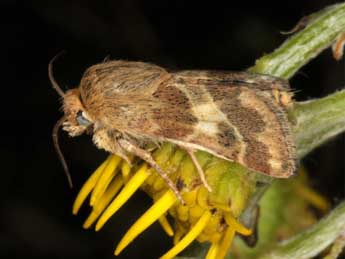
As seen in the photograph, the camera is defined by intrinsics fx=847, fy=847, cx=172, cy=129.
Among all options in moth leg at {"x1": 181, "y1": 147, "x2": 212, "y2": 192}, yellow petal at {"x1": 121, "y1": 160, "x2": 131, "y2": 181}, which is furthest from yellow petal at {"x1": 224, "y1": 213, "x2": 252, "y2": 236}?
yellow petal at {"x1": 121, "y1": 160, "x2": 131, "y2": 181}

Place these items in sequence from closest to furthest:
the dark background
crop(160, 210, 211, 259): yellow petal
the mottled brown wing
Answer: crop(160, 210, 211, 259): yellow petal → the mottled brown wing → the dark background

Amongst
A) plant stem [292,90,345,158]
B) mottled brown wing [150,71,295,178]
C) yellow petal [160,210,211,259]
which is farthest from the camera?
plant stem [292,90,345,158]

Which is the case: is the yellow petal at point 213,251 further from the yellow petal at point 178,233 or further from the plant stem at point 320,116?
the plant stem at point 320,116

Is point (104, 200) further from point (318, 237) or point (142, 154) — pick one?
point (318, 237)

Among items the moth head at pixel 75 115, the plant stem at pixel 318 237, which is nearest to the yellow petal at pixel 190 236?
the plant stem at pixel 318 237

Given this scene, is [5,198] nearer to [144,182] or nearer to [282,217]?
[282,217]

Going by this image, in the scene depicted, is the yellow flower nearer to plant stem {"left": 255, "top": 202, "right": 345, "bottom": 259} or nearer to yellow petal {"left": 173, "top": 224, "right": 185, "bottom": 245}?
yellow petal {"left": 173, "top": 224, "right": 185, "bottom": 245}
